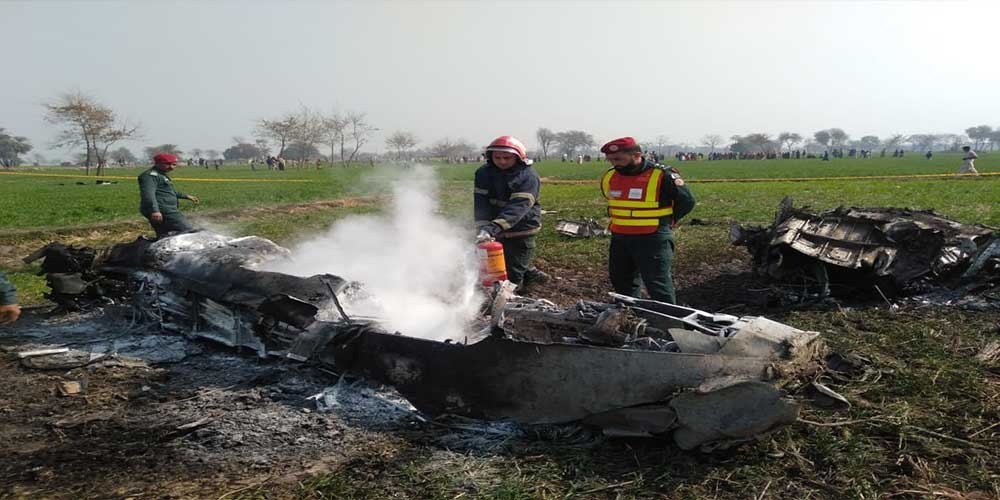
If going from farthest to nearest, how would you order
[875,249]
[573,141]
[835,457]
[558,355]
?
[573,141] < [875,249] < [558,355] < [835,457]

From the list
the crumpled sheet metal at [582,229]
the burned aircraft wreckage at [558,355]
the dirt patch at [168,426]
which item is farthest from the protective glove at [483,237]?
the crumpled sheet metal at [582,229]

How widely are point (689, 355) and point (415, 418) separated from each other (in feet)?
6.28

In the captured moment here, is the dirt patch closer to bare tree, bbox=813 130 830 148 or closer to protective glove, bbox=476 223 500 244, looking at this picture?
protective glove, bbox=476 223 500 244

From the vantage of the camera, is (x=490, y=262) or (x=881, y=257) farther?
(x=881, y=257)

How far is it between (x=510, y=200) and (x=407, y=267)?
1212 millimetres

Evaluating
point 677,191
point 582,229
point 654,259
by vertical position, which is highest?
point 677,191

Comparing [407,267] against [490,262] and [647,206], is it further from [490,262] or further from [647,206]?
[647,206]

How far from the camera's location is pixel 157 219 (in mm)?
8047

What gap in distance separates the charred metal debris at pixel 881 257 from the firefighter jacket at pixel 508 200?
3.45 m

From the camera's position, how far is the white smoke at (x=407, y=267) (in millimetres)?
4926

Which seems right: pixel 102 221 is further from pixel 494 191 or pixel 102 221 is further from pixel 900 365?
pixel 900 365

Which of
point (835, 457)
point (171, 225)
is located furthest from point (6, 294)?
point (835, 457)

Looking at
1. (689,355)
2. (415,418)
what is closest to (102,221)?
(415,418)

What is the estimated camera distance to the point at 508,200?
19.6 ft
